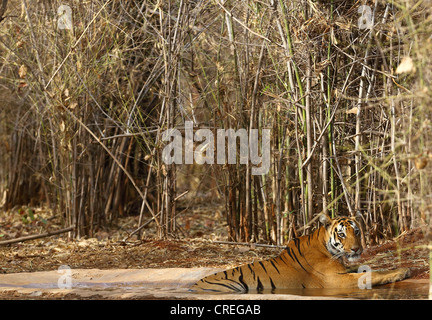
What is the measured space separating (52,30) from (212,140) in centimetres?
187

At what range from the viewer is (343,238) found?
3.70m

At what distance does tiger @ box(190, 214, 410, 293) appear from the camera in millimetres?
3721

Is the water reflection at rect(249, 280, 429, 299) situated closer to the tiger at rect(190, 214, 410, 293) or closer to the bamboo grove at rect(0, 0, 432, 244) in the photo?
the tiger at rect(190, 214, 410, 293)

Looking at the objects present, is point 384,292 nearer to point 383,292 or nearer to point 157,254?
point 383,292

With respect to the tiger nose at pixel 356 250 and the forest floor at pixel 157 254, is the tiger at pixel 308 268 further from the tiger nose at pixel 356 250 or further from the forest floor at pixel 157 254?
the forest floor at pixel 157 254

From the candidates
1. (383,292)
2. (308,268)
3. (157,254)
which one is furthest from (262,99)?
(383,292)

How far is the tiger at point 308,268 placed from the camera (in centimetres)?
372

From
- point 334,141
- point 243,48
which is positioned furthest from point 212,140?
point 334,141

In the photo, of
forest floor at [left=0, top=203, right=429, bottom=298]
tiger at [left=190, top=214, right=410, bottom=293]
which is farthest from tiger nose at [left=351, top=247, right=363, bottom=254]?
forest floor at [left=0, top=203, right=429, bottom=298]

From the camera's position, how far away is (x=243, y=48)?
539 cm

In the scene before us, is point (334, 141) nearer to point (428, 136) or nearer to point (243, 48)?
point (243, 48)
